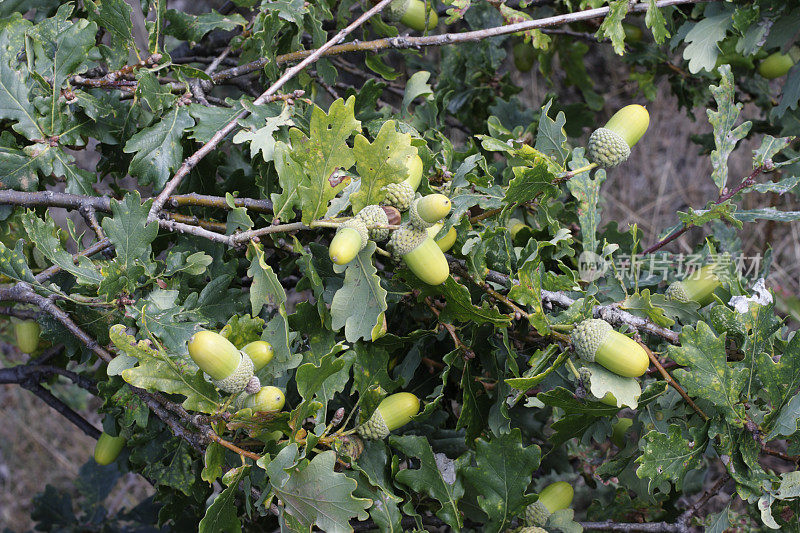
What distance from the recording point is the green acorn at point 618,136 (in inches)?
51.9

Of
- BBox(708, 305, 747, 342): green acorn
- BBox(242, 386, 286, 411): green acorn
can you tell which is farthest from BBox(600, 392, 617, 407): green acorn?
BBox(242, 386, 286, 411): green acorn

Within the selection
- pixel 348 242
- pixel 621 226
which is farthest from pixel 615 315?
pixel 621 226

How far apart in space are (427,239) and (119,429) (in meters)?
0.98

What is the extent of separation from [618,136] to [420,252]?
0.55 m

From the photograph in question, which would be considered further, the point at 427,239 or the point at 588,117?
the point at 588,117

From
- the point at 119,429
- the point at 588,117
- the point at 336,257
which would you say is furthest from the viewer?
the point at 588,117

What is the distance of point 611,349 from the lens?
1106mm

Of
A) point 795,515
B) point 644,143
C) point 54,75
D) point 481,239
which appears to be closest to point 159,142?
point 54,75

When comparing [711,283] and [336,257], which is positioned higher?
[336,257]

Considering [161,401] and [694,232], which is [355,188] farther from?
[694,232]

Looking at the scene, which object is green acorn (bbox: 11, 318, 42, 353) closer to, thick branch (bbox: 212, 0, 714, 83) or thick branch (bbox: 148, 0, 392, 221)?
thick branch (bbox: 148, 0, 392, 221)

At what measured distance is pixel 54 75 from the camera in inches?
51.6

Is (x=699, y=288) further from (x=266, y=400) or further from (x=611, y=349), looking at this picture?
(x=266, y=400)

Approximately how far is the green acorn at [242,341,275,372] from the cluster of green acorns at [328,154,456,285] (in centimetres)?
21
